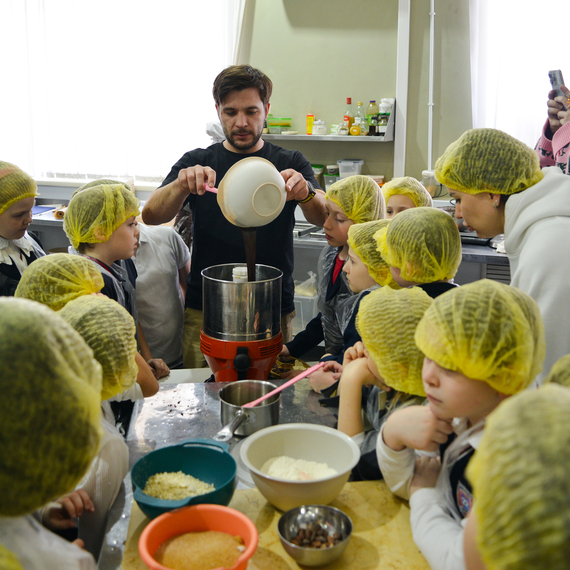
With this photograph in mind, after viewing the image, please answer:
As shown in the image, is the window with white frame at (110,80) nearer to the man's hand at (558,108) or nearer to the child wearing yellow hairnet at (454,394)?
the man's hand at (558,108)

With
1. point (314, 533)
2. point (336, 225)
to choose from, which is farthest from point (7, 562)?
point (336, 225)

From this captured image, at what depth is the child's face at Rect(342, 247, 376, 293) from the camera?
4.76 feet

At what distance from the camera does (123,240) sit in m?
1.59

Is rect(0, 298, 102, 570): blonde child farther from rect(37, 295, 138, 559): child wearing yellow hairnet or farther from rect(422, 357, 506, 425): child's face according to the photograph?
rect(422, 357, 506, 425): child's face

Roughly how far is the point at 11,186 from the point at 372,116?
245cm

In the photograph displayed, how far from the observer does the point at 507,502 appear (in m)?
0.38

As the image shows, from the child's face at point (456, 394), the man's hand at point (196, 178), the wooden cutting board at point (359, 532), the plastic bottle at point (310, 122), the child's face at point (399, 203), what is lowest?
the wooden cutting board at point (359, 532)

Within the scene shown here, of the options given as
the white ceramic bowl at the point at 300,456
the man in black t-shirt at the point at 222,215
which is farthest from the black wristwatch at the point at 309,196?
the white ceramic bowl at the point at 300,456

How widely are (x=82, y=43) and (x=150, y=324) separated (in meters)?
2.92

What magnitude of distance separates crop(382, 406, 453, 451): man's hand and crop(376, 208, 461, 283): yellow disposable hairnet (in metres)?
0.43

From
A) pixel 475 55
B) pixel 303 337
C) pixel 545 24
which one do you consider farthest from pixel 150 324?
pixel 545 24

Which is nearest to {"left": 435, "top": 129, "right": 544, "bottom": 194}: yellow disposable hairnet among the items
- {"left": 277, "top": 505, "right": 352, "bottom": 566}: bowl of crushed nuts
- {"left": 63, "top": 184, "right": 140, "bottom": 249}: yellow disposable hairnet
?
{"left": 277, "top": 505, "right": 352, "bottom": 566}: bowl of crushed nuts

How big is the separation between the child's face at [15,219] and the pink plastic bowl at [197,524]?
1295 mm

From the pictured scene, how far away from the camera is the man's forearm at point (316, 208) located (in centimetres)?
193
